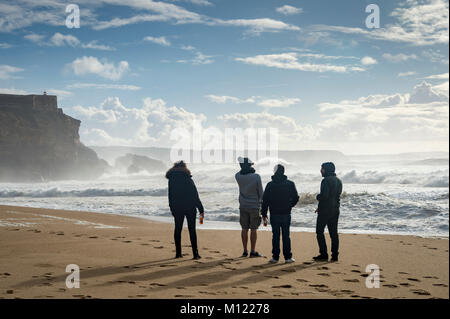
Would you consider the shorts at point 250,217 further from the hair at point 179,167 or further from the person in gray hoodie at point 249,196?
the hair at point 179,167

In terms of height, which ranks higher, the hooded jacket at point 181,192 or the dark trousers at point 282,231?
the hooded jacket at point 181,192

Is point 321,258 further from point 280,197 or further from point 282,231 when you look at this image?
point 280,197

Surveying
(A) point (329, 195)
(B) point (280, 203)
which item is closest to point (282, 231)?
(B) point (280, 203)

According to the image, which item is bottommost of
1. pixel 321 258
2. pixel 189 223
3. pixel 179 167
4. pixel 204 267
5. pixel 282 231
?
pixel 321 258

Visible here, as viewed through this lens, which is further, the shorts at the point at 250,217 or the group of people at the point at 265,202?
the shorts at the point at 250,217

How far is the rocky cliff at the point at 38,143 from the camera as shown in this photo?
246 ft

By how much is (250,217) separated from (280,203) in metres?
0.73

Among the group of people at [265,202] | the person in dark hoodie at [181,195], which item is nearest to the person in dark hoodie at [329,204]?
the group of people at [265,202]

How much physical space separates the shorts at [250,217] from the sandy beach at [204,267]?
671mm

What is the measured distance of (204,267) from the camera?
286 inches

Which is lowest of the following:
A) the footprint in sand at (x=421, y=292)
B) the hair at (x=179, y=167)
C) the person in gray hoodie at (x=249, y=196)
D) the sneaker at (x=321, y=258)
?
the sneaker at (x=321, y=258)
